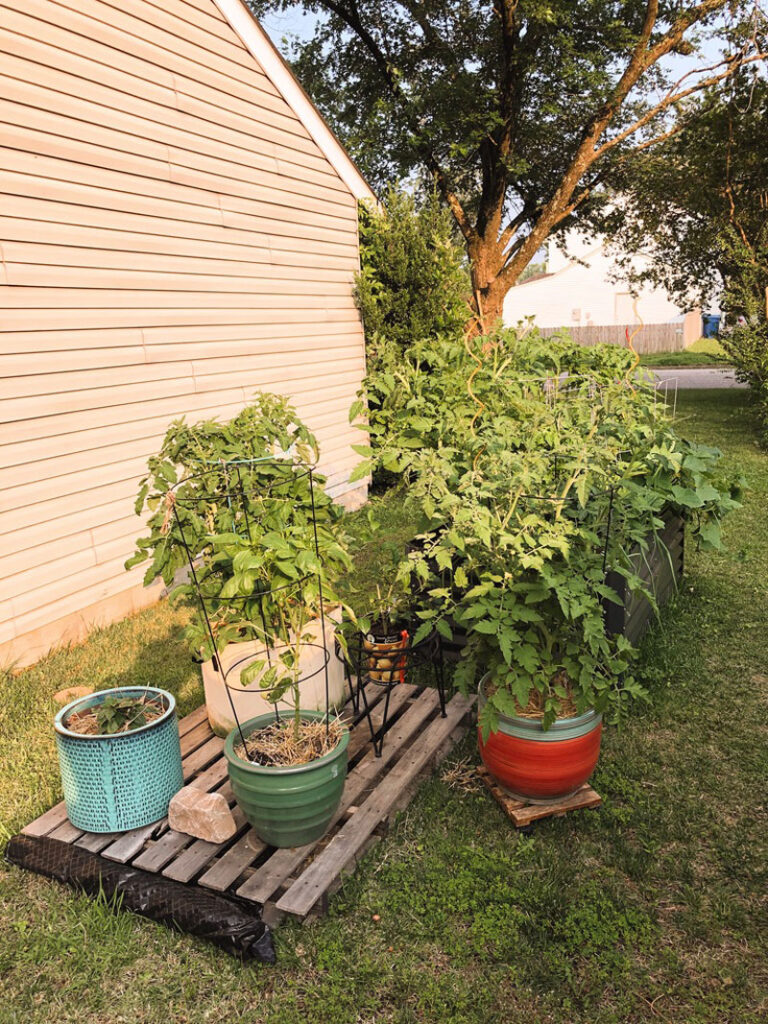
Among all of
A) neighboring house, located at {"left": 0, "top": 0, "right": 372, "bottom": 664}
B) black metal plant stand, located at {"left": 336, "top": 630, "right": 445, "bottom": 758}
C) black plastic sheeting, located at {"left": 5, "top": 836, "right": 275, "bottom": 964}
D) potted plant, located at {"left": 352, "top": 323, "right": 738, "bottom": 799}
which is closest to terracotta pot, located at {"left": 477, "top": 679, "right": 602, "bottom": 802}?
potted plant, located at {"left": 352, "top": 323, "right": 738, "bottom": 799}

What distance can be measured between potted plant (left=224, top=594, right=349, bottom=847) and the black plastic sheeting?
0.91 ft

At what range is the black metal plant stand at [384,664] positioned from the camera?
3.24 m

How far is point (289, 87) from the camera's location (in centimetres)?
650

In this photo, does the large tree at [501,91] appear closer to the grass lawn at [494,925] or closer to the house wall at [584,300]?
the grass lawn at [494,925]

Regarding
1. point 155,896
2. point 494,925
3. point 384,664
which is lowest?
point 494,925

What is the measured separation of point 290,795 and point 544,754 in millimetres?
957

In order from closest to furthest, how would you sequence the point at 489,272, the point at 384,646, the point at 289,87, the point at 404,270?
the point at 384,646
the point at 289,87
the point at 404,270
the point at 489,272

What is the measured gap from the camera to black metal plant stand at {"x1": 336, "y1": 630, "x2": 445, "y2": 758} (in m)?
3.24

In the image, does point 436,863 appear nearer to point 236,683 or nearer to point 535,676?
Answer: point 535,676

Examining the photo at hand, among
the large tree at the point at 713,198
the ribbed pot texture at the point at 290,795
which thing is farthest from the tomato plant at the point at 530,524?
the large tree at the point at 713,198

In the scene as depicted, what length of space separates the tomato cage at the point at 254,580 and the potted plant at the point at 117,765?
316 millimetres

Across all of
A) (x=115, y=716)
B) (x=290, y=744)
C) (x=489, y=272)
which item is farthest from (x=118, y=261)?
(x=489, y=272)

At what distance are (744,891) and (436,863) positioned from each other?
1.06 meters

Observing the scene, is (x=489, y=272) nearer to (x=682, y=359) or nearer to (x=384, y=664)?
(x=384, y=664)
